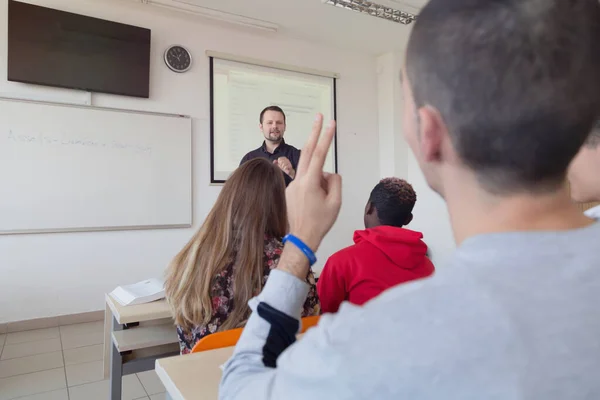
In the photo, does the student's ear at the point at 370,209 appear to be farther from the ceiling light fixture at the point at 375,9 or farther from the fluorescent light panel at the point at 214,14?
the fluorescent light panel at the point at 214,14

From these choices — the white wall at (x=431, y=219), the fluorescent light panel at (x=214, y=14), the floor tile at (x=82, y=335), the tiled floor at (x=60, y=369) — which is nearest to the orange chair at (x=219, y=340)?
the tiled floor at (x=60, y=369)

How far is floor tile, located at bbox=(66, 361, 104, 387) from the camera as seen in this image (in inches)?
96.6

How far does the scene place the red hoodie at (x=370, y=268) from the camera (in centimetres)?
152

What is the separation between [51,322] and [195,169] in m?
1.77

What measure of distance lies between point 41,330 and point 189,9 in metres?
3.01

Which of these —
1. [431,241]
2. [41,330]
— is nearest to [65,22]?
[41,330]

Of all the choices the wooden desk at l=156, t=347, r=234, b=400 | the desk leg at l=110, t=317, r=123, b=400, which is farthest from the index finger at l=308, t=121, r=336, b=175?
the desk leg at l=110, t=317, r=123, b=400

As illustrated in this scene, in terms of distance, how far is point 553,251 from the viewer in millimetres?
378

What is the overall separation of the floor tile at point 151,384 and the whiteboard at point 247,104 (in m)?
2.01

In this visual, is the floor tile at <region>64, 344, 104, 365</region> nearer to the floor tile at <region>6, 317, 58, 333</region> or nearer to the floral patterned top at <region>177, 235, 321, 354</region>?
the floor tile at <region>6, 317, 58, 333</region>

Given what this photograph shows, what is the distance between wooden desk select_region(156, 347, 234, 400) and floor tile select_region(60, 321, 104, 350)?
251 cm

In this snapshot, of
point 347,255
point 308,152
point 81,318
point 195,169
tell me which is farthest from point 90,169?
point 308,152

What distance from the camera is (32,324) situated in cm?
333

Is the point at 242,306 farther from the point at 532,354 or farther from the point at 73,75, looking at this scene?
the point at 73,75
